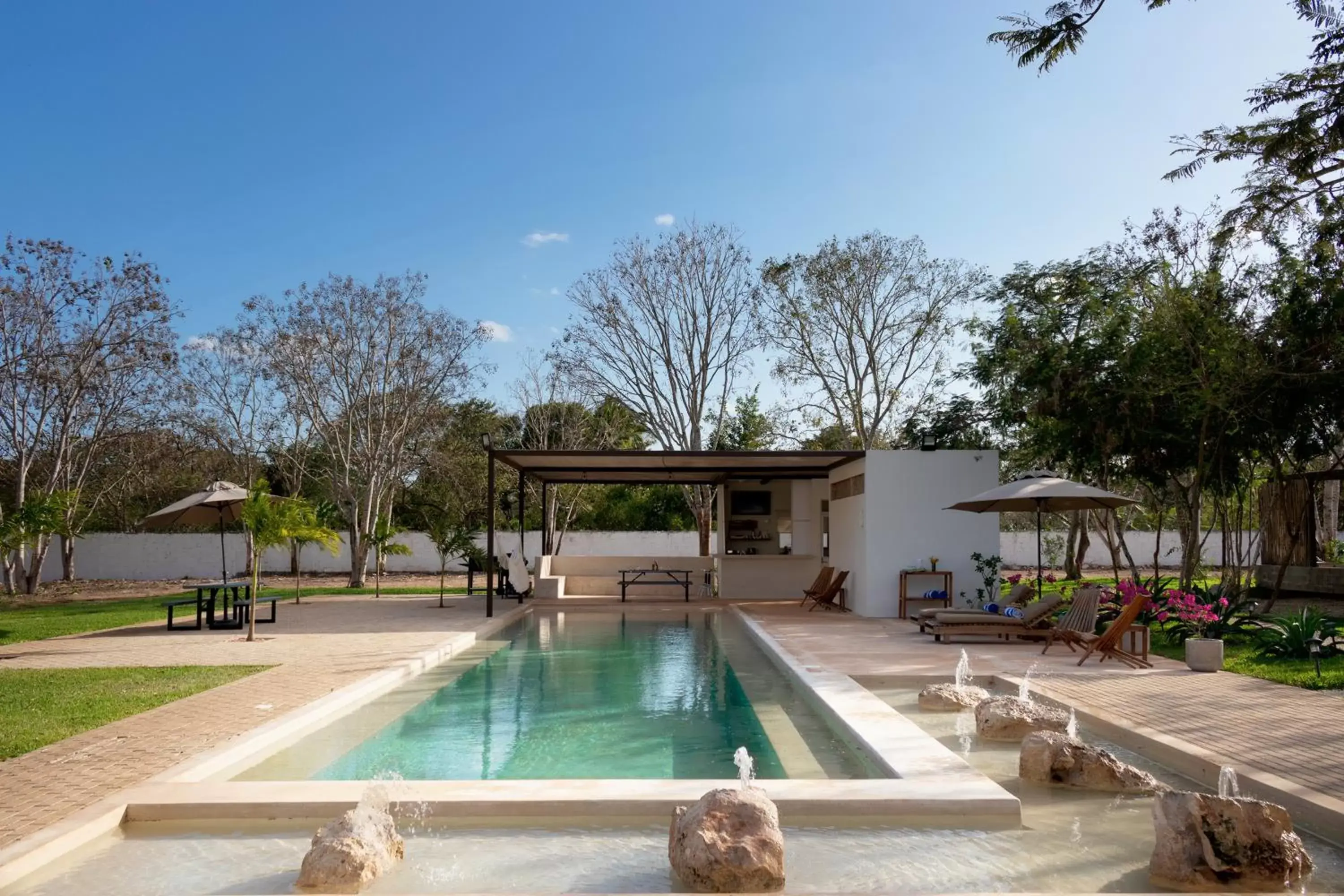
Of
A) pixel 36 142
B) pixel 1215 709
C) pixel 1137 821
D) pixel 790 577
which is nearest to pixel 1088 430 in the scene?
pixel 790 577

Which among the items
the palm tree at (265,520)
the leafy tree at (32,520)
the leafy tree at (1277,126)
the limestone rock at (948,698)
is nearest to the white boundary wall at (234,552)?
the leafy tree at (32,520)

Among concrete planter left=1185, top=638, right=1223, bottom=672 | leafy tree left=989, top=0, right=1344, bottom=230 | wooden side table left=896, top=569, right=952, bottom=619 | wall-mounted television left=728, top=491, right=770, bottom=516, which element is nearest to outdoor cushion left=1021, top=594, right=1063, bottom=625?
concrete planter left=1185, top=638, right=1223, bottom=672

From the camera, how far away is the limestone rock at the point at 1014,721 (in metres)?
6.57

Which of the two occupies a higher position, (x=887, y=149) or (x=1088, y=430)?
(x=887, y=149)

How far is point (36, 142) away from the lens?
50.0 feet

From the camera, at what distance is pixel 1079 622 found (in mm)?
10594

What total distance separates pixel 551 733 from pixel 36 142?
1395cm

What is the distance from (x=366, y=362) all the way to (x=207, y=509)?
1133 cm

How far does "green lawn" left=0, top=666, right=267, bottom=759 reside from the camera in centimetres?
647

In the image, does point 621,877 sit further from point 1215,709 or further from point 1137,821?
point 1215,709

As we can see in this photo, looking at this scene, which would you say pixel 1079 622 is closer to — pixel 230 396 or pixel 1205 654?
pixel 1205 654

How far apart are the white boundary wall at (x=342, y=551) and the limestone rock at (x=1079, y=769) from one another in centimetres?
2391

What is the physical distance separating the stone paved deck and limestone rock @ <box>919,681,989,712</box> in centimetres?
70

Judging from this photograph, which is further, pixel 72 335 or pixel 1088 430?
pixel 72 335
